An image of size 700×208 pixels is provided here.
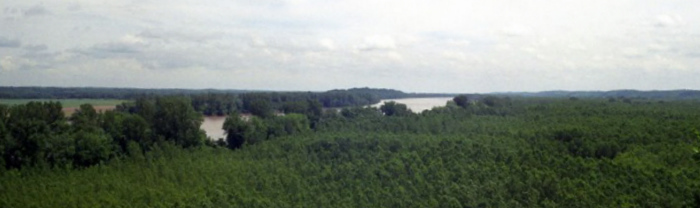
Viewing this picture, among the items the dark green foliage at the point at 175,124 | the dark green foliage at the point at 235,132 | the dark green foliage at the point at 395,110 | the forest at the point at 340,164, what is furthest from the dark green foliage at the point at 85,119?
the dark green foliage at the point at 395,110

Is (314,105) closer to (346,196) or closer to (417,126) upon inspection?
(417,126)

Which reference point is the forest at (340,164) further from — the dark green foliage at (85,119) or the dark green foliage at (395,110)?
the dark green foliage at (395,110)

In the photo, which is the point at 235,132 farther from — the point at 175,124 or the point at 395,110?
the point at 395,110

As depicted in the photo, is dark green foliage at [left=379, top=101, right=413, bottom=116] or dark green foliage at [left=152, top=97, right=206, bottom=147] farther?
dark green foliage at [left=379, top=101, right=413, bottom=116]

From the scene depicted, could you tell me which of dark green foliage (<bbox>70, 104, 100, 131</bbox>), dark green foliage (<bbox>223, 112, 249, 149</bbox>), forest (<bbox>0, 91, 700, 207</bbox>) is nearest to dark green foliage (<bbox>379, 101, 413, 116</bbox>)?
forest (<bbox>0, 91, 700, 207</bbox>)

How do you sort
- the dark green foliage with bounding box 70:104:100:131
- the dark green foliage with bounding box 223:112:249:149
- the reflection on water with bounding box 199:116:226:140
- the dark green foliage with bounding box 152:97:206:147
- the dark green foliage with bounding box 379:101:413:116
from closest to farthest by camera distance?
the dark green foliage with bounding box 70:104:100:131 < the dark green foliage with bounding box 152:97:206:147 < the dark green foliage with bounding box 223:112:249:149 < the reflection on water with bounding box 199:116:226:140 < the dark green foliage with bounding box 379:101:413:116

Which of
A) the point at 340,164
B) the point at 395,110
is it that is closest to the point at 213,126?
the point at 395,110

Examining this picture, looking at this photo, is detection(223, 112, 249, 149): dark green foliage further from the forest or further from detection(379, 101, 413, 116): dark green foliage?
detection(379, 101, 413, 116): dark green foliage

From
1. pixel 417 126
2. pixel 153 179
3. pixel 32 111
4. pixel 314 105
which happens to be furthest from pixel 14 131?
pixel 314 105
